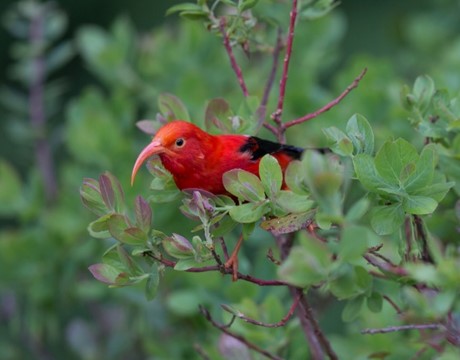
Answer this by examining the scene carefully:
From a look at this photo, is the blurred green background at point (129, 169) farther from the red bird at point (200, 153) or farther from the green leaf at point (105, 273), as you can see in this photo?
the green leaf at point (105, 273)

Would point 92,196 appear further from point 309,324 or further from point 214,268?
point 309,324

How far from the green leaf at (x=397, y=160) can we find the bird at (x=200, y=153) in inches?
18.6

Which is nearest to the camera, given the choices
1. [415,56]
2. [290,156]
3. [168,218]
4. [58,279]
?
[290,156]

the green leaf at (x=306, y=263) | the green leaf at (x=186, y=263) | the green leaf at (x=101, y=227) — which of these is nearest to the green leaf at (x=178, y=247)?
the green leaf at (x=186, y=263)

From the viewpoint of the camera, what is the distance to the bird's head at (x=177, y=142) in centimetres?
185

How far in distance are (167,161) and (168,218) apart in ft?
2.35

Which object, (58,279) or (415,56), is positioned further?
(415,56)

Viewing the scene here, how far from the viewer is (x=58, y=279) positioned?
2.85m

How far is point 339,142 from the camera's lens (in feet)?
4.71

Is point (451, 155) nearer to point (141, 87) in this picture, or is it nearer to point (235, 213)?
point (235, 213)

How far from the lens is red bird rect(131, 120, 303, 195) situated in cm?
186

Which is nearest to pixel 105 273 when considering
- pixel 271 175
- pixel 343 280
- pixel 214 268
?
pixel 214 268

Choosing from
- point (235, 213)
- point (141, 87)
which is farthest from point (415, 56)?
point (235, 213)

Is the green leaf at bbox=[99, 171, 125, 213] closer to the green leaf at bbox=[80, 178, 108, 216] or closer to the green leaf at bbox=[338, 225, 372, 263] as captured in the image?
the green leaf at bbox=[80, 178, 108, 216]
